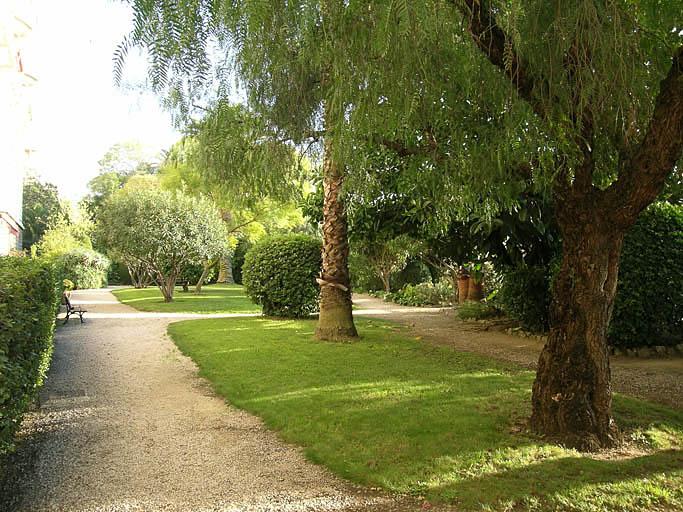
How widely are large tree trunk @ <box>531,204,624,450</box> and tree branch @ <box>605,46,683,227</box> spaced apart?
233 mm

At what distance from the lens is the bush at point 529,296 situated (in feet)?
37.6

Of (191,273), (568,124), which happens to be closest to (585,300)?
(568,124)

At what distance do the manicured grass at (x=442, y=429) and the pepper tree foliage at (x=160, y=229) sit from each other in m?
11.9

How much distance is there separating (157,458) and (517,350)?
289 inches

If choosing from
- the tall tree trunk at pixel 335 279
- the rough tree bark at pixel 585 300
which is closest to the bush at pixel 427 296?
the tall tree trunk at pixel 335 279

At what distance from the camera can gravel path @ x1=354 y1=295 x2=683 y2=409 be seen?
7.07 m

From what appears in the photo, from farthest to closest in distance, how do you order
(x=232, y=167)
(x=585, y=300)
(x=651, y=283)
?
1. (x=651, y=283)
2. (x=232, y=167)
3. (x=585, y=300)

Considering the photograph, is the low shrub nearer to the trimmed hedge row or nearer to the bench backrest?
the trimmed hedge row

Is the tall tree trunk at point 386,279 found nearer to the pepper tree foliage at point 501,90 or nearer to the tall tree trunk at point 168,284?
the tall tree trunk at point 168,284

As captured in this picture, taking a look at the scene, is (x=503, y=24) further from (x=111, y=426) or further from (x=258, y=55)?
(x=111, y=426)

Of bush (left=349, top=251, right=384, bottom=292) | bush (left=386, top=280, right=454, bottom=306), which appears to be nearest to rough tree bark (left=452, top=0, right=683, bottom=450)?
bush (left=386, top=280, right=454, bottom=306)

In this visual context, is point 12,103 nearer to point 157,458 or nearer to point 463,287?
point 463,287

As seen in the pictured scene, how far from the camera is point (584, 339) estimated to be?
4879 millimetres

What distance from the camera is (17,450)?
4941 mm
